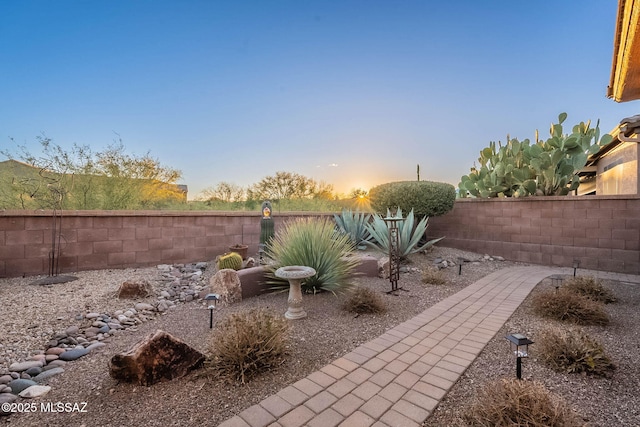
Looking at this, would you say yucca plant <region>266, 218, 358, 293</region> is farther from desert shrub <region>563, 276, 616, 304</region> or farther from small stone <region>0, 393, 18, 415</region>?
desert shrub <region>563, 276, 616, 304</region>

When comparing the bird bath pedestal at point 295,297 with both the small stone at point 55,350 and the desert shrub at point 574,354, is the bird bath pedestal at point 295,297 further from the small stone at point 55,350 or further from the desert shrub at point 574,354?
the desert shrub at point 574,354

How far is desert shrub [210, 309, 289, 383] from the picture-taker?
1.92 m

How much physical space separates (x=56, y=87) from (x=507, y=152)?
10287mm

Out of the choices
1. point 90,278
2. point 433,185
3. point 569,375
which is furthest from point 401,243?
point 90,278

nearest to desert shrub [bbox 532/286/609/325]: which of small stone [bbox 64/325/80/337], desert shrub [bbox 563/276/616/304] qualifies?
desert shrub [bbox 563/276/616/304]

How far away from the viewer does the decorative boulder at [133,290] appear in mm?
3586

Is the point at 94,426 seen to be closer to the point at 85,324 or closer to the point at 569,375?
the point at 85,324

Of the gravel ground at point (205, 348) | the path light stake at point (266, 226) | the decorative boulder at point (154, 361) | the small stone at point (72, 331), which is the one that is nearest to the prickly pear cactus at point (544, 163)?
the gravel ground at point (205, 348)

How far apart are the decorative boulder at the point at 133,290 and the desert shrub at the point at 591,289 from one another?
5.66 meters

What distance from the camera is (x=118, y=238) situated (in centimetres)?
497

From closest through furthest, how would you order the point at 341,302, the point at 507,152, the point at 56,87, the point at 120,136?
the point at 341,302, the point at 56,87, the point at 120,136, the point at 507,152

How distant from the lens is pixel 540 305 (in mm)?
3193

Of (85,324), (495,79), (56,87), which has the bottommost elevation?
(85,324)

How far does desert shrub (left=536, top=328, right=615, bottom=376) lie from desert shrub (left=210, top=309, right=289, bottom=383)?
198 centimetres
